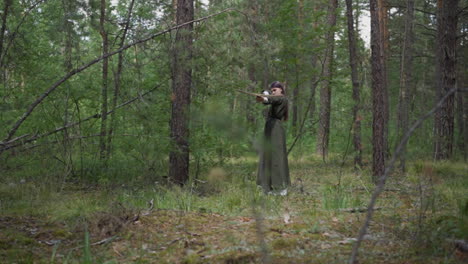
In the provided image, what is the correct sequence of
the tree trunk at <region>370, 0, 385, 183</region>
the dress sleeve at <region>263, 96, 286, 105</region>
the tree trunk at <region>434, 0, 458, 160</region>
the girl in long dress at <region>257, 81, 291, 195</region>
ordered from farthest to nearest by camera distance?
the tree trunk at <region>434, 0, 458, 160</region>, the tree trunk at <region>370, 0, 385, 183</region>, the girl in long dress at <region>257, 81, 291, 195</region>, the dress sleeve at <region>263, 96, 286, 105</region>

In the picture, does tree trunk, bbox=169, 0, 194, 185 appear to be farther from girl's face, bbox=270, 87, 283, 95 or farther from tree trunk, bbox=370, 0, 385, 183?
tree trunk, bbox=370, 0, 385, 183

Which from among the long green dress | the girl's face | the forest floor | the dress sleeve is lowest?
the forest floor

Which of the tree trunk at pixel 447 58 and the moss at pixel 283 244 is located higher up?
the tree trunk at pixel 447 58

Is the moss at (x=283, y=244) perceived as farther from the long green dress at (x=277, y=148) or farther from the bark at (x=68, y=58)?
the bark at (x=68, y=58)

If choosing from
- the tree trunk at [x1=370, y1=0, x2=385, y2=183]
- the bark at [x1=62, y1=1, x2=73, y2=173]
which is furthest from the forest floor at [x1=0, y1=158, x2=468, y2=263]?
the tree trunk at [x1=370, y1=0, x2=385, y2=183]

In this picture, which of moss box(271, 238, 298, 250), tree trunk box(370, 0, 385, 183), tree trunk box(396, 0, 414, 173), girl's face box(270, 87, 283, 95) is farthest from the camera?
tree trunk box(396, 0, 414, 173)

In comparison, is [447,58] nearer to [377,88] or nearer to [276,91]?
[377,88]

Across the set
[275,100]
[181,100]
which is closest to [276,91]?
[275,100]

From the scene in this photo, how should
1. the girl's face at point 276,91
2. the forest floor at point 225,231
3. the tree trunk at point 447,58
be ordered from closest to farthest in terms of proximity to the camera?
the forest floor at point 225,231 < the girl's face at point 276,91 < the tree trunk at point 447,58

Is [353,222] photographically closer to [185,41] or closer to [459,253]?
[459,253]

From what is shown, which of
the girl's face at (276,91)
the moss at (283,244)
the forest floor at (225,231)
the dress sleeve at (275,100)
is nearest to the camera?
the forest floor at (225,231)

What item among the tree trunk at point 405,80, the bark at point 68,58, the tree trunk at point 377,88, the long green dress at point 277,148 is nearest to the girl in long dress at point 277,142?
the long green dress at point 277,148

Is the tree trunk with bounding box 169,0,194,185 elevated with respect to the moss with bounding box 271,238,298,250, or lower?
elevated

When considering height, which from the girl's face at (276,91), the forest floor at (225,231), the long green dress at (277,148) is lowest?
the forest floor at (225,231)
